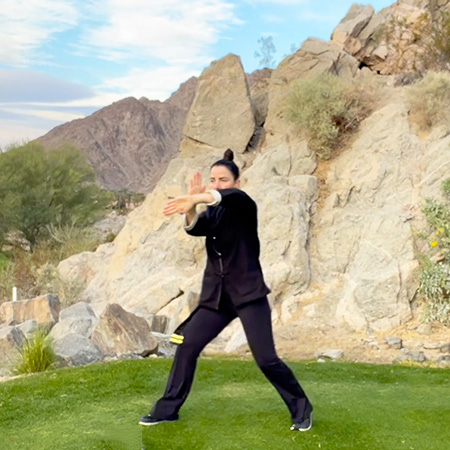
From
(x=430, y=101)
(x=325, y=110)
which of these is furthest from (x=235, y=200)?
(x=325, y=110)

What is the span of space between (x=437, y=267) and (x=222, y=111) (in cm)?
1004

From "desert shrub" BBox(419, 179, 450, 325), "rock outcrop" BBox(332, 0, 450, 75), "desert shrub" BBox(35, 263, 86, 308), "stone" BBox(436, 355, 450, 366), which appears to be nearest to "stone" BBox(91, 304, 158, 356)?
"stone" BBox(436, 355, 450, 366)

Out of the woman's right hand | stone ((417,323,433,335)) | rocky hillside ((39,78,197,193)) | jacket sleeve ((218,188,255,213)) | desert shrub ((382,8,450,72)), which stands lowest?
stone ((417,323,433,335))

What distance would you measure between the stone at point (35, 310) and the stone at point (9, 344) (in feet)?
10.8

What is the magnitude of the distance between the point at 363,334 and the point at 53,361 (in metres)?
6.77

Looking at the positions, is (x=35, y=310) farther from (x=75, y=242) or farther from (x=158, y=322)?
(x=75, y=242)

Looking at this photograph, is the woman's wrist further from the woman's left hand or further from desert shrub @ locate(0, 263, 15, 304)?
desert shrub @ locate(0, 263, 15, 304)

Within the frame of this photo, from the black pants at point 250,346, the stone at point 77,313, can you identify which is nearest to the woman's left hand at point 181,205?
the black pants at point 250,346

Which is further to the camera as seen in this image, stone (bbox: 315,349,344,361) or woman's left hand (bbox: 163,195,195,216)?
stone (bbox: 315,349,344,361)

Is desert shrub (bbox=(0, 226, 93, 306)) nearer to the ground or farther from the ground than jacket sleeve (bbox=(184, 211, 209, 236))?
nearer to the ground

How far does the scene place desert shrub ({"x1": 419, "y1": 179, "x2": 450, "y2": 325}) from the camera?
15.3 meters

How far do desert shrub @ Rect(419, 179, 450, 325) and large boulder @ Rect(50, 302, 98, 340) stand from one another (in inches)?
283

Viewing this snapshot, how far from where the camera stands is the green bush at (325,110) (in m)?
19.8

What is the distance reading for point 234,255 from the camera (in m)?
6.30
